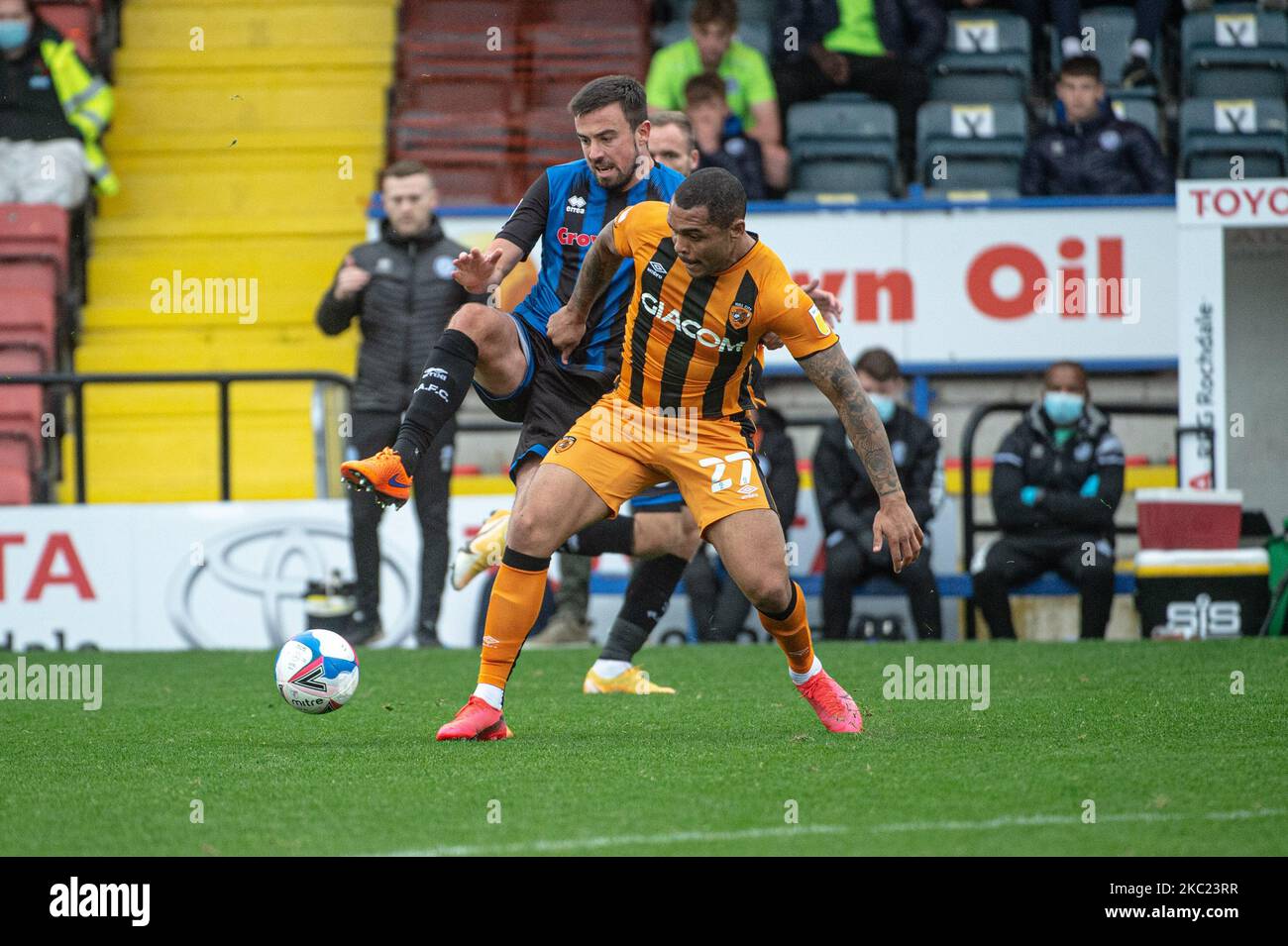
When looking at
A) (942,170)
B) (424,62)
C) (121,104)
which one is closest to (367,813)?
(942,170)

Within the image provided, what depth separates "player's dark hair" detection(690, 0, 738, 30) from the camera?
1234 centimetres

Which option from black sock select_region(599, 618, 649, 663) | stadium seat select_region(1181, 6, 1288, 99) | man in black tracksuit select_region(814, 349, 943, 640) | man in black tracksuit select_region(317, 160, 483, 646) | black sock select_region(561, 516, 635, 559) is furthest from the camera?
Answer: stadium seat select_region(1181, 6, 1288, 99)

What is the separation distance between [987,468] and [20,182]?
6517mm

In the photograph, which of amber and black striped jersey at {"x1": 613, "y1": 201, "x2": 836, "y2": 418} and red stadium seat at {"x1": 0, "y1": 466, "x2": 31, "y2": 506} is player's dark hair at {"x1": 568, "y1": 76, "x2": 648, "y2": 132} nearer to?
amber and black striped jersey at {"x1": 613, "y1": 201, "x2": 836, "y2": 418}

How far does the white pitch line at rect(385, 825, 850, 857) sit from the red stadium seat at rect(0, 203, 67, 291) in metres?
9.44

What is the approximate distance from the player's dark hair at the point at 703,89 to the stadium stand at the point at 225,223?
Answer: 9.52 feet

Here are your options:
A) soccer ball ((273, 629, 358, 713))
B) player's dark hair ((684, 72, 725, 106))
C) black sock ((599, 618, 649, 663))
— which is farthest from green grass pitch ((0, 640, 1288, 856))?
player's dark hair ((684, 72, 725, 106))

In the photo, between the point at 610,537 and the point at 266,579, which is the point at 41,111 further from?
the point at 610,537

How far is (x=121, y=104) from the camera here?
48.3 feet

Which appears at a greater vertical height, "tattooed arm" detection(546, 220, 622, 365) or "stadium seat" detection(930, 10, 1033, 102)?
"stadium seat" detection(930, 10, 1033, 102)

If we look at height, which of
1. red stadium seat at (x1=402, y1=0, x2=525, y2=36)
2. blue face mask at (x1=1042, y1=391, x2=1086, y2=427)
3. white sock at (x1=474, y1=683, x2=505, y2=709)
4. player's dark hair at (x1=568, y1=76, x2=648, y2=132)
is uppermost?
red stadium seat at (x1=402, y1=0, x2=525, y2=36)

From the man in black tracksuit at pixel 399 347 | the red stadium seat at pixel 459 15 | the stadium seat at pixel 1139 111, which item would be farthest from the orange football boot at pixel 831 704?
the red stadium seat at pixel 459 15

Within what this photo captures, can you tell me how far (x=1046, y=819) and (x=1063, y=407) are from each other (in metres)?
6.66

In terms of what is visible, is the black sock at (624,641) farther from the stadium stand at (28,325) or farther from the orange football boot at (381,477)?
the stadium stand at (28,325)
